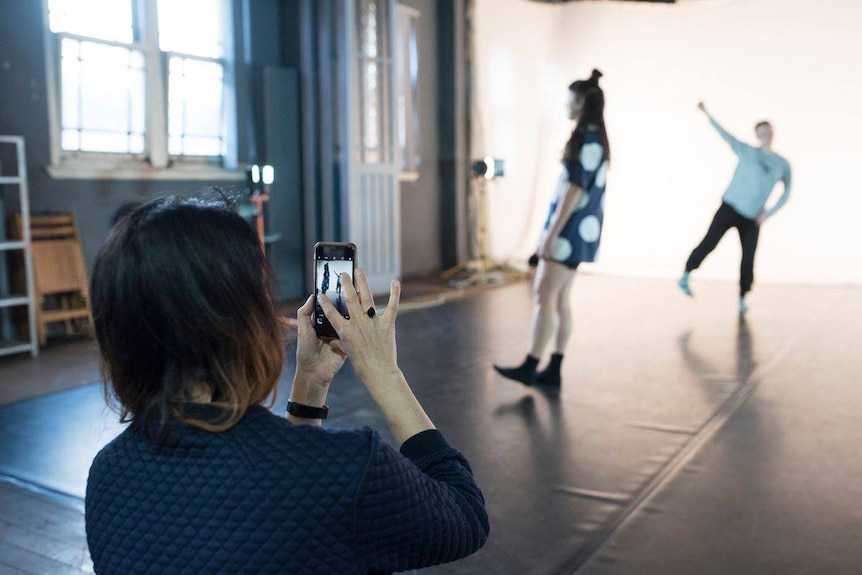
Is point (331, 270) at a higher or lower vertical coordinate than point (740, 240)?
higher

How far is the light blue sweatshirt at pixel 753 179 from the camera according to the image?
5.25 m

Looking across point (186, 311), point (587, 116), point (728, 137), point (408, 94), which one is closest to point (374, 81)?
point (408, 94)

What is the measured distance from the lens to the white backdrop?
6113 millimetres

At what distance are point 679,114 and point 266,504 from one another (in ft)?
22.2

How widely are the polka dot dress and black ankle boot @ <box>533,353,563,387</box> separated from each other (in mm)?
405

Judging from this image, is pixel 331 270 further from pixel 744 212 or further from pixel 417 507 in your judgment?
pixel 744 212

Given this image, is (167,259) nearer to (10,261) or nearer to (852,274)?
(10,261)

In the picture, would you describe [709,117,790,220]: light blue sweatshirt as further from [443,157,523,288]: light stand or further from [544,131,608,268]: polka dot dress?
[544,131,608,268]: polka dot dress

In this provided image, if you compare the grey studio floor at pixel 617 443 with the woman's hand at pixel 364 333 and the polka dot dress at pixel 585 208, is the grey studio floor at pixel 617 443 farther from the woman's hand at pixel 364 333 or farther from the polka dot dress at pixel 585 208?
the woman's hand at pixel 364 333

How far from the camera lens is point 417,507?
28.7 inches

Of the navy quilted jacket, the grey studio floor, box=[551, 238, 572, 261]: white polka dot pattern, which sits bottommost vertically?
the grey studio floor

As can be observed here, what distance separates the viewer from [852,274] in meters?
6.30

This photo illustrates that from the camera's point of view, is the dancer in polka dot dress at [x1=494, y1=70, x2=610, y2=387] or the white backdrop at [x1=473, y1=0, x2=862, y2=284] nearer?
the dancer in polka dot dress at [x1=494, y1=70, x2=610, y2=387]

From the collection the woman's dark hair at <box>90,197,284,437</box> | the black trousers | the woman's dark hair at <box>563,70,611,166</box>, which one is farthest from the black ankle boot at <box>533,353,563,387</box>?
the woman's dark hair at <box>90,197,284,437</box>
